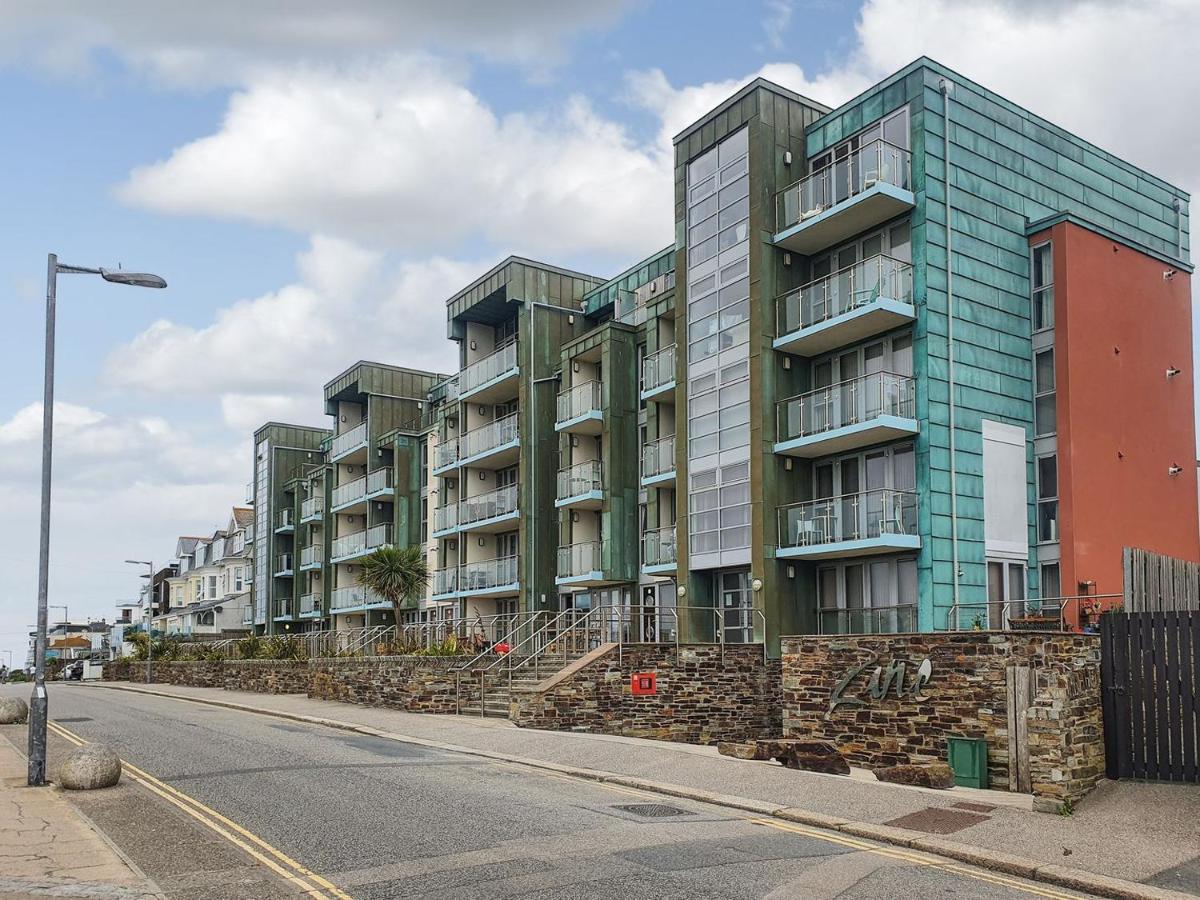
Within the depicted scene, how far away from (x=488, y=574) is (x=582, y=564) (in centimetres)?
673

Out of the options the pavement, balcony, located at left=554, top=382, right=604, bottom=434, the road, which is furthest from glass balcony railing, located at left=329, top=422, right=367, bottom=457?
the pavement

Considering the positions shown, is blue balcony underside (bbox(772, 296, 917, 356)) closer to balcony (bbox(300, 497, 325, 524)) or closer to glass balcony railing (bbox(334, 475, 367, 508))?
glass balcony railing (bbox(334, 475, 367, 508))

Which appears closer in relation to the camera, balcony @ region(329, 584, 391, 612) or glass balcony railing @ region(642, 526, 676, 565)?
glass balcony railing @ region(642, 526, 676, 565)

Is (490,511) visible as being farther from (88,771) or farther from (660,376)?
(88,771)

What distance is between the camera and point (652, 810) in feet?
46.2

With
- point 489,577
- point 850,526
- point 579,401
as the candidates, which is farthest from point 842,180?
point 489,577

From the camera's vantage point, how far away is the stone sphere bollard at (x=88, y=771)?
1555 cm

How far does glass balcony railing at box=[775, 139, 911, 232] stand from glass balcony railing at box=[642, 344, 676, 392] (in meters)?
5.32

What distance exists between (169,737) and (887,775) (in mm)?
14048

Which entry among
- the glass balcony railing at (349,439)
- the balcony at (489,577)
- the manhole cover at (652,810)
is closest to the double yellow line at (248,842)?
the manhole cover at (652,810)

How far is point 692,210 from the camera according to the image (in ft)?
105

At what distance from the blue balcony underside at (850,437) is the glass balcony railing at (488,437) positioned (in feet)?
45.3

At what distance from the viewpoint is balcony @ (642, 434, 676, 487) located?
32.7 m

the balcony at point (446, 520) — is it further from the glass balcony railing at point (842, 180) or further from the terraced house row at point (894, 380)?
the glass balcony railing at point (842, 180)
